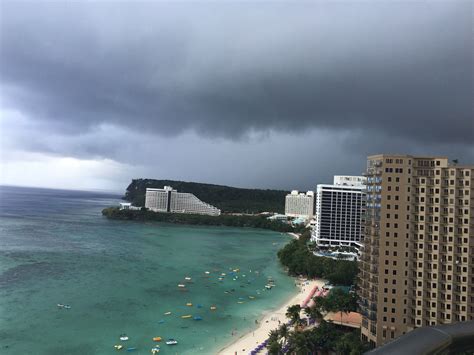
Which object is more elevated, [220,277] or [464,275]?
[464,275]

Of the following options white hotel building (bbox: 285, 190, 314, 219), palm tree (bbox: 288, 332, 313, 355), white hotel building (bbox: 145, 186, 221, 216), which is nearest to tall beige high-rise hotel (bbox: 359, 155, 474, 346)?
palm tree (bbox: 288, 332, 313, 355)

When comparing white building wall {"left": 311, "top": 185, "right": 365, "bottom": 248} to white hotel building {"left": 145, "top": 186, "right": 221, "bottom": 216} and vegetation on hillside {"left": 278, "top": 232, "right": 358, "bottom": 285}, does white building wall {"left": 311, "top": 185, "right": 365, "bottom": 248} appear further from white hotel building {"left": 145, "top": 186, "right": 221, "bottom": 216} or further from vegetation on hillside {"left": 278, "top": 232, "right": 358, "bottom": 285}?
white hotel building {"left": 145, "top": 186, "right": 221, "bottom": 216}

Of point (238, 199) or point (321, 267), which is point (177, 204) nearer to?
point (238, 199)

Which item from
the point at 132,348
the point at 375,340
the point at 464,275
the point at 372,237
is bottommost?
the point at 132,348

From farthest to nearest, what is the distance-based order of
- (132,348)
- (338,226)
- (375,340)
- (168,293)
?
(338,226) < (168,293) < (132,348) < (375,340)

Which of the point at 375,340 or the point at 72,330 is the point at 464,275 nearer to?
the point at 375,340

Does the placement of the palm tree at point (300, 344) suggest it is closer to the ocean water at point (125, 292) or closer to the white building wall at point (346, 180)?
the ocean water at point (125, 292)

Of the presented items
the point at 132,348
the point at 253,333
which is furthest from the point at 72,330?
the point at 253,333
